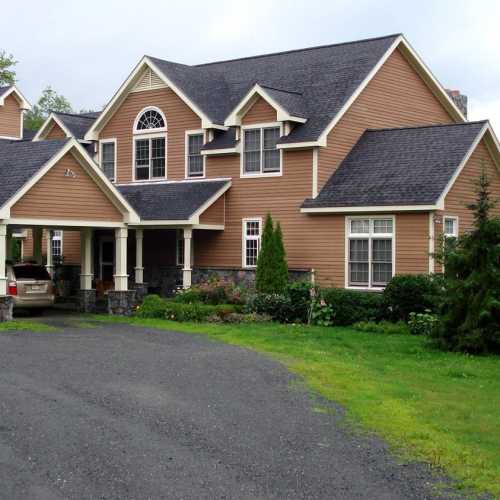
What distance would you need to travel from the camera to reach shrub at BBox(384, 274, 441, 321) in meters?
22.9

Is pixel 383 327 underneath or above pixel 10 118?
underneath

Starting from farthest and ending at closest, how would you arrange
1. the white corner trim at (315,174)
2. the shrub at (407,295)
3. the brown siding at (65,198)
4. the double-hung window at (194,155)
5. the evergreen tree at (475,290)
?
the double-hung window at (194,155) → the white corner trim at (315,174) → the brown siding at (65,198) → the shrub at (407,295) → the evergreen tree at (475,290)

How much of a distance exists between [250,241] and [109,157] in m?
7.45

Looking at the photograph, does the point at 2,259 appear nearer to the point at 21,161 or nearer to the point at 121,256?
the point at 21,161

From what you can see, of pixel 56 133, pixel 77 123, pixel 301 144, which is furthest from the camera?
pixel 77 123

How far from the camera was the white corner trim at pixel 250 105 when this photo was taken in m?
28.5

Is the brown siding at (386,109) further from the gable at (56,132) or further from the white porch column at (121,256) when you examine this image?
the gable at (56,132)

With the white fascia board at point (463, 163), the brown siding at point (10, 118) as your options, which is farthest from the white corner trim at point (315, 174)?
the brown siding at point (10, 118)

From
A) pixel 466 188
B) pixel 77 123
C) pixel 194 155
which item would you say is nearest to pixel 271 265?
pixel 466 188

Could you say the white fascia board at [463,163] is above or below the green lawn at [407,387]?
above

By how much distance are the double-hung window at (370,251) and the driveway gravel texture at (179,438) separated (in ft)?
34.8

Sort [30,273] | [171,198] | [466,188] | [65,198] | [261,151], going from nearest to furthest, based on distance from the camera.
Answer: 1. [65,198]
2. [30,273]
3. [466,188]
4. [261,151]
5. [171,198]

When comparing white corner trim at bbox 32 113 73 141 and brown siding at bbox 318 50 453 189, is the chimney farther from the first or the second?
white corner trim at bbox 32 113 73 141

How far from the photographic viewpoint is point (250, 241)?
30.0 meters
